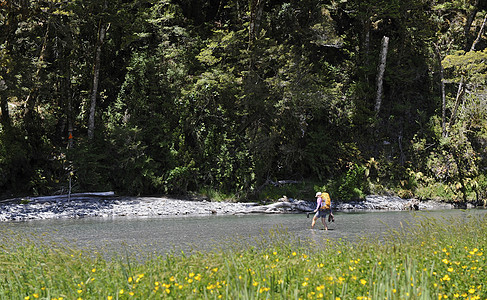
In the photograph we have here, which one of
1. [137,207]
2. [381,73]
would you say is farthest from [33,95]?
[381,73]

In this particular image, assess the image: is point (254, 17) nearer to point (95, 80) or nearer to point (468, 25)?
point (95, 80)

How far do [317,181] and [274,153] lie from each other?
3233mm

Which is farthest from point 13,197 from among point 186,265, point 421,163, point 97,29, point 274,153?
point 421,163

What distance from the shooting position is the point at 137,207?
66.3ft

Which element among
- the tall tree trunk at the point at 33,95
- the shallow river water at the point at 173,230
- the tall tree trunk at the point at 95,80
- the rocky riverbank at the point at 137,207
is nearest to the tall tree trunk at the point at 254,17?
the tall tree trunk at the point at 95,80

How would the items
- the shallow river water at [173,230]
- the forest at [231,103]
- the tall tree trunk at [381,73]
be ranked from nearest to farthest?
the shallow river water at [173,230]
the forest at [231,103]
the tall tree trunk at [381,73]

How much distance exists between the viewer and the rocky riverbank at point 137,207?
60.6ft

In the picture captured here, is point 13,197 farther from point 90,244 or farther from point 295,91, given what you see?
point 295,91

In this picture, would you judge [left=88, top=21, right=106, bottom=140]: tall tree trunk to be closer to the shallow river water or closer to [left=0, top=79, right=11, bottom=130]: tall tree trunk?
[left=0, top=79, right=11, bottom=130]: tall tree trunk

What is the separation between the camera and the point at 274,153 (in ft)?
81.3

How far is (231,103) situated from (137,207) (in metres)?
8.92

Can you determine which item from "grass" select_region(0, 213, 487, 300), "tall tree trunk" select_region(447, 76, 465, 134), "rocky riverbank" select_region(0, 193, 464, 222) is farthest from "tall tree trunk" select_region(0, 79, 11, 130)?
"tall tree trunk" select_region(447, 76, 465, 134)

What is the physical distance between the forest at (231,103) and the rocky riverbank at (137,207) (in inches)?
39.8

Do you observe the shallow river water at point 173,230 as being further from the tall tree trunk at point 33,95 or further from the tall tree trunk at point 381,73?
the tall tree trunk at point 381,73
